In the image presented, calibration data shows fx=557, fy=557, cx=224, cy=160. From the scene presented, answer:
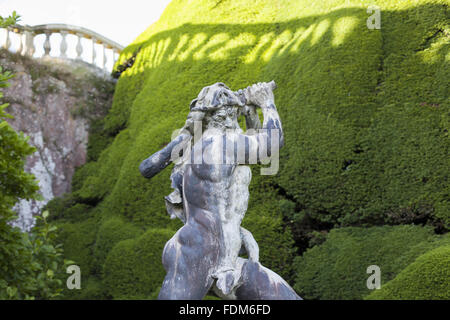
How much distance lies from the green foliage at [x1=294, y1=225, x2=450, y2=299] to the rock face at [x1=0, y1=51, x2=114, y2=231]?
17.9 ft

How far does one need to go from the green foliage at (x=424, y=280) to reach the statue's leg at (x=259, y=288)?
1.81 m

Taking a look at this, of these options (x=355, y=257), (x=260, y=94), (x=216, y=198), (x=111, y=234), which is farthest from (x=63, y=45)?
(x=216, y=198)

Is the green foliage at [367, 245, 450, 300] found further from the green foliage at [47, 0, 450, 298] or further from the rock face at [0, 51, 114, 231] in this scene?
the rock face at [0, 51, 114, 231]

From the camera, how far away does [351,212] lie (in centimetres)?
668

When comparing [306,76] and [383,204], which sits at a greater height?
[306,76]

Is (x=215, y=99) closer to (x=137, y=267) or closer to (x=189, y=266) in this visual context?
(x=189, y=266)

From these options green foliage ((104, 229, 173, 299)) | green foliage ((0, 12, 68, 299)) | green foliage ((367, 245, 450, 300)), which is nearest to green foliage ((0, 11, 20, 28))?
green foliage ((0, 12, 68, 299))

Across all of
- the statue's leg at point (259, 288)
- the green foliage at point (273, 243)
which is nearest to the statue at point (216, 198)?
the statue's leg at point (259, 288)

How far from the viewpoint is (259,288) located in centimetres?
375

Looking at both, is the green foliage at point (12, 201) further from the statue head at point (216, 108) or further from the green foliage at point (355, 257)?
the green foliage at point (355, 257)

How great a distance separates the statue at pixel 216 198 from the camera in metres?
3.72
